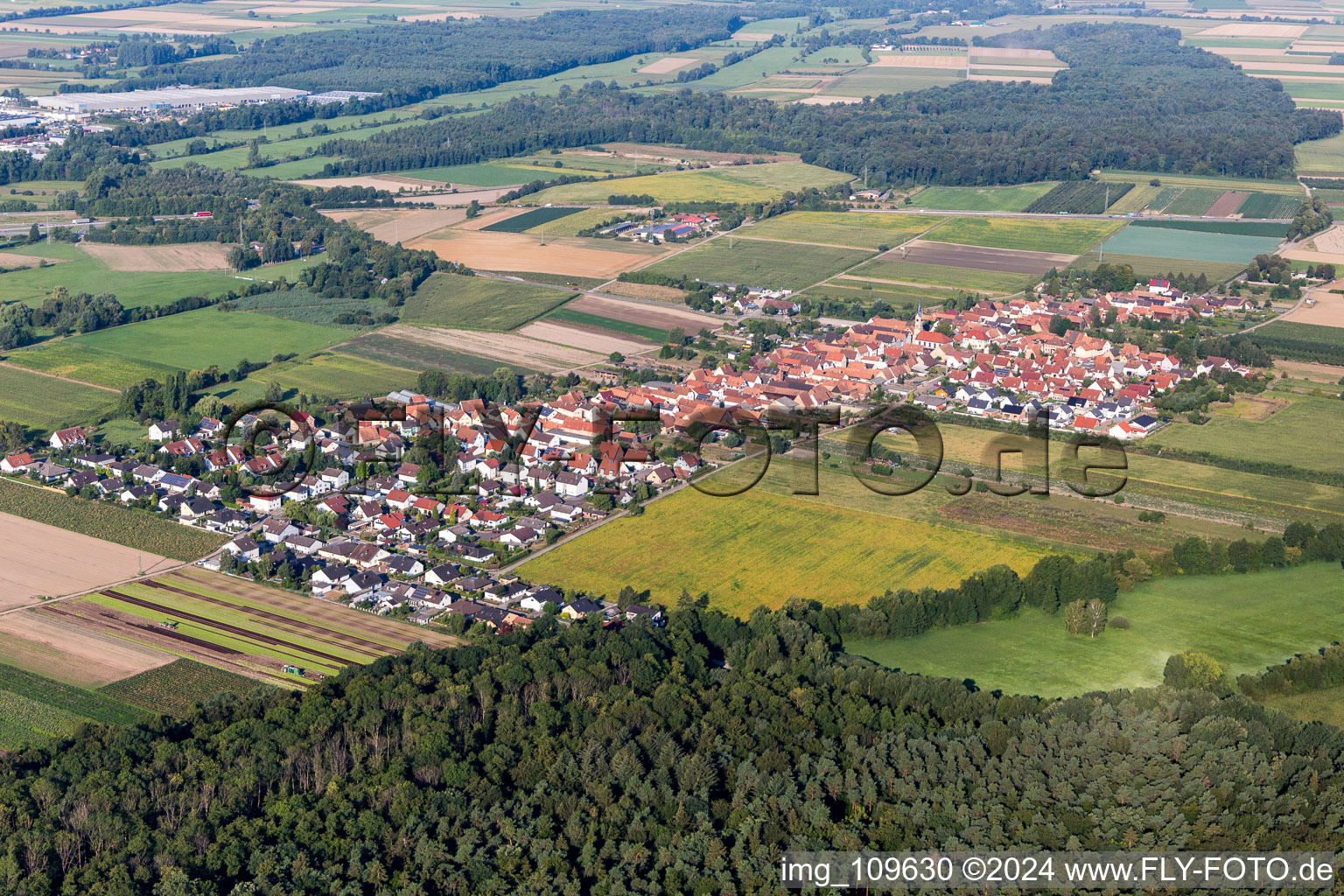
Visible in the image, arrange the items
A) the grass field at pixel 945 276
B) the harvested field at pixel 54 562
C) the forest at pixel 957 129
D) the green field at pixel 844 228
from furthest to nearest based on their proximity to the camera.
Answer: the forest at pixel 957 129 < the green field at pixel 844 228 < the grass field at pixel 945 276 < the harvested field at pixel 54 562

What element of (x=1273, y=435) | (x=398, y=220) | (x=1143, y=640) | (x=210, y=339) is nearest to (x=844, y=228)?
(x=398, y=220)

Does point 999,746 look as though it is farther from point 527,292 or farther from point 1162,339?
point 527,292

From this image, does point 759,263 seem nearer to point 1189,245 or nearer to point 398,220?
point 398,220

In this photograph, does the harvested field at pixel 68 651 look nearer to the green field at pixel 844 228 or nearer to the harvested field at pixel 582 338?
the harvested field at pixel 582 338

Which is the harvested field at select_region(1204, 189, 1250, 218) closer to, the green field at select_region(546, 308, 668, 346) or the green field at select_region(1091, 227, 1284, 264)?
the green field at select_region(1091, 227, 1284, 264)

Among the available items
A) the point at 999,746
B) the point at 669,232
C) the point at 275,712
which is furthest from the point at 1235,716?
the point at 669,232

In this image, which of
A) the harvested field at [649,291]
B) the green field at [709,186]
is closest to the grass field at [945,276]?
the harvested field at [649,291]

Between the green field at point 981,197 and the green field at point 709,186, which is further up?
the green field at point 709,186
